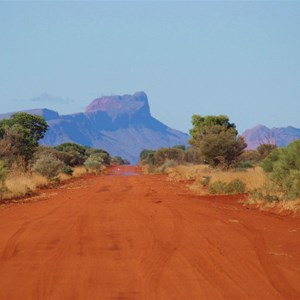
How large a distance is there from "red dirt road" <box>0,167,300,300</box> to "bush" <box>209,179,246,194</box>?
8716 mm

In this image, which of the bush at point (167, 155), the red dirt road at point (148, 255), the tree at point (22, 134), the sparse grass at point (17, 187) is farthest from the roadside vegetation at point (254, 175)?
the bush at point (167, 155)

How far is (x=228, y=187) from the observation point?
25016mm

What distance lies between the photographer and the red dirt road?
7.05m

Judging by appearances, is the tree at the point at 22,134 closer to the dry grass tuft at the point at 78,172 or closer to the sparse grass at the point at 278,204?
the dry grass tuft at the point at 78,172

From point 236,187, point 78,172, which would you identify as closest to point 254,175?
point 236,187

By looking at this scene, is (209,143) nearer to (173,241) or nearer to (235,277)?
(173,241)

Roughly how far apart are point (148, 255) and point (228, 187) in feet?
52.8

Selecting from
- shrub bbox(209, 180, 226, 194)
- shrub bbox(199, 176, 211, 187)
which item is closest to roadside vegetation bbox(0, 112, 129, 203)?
shrub bbox(209, 180, 226, 194)

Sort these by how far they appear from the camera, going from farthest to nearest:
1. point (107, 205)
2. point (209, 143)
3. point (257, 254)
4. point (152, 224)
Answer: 1. point (209, 143)
2. point (107, 205)
3. point (152, 224)
4. point (257, 254)

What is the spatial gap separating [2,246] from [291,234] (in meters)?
5.95

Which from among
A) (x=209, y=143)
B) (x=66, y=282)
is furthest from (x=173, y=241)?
(x=209, y=143)

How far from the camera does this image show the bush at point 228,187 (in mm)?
24703

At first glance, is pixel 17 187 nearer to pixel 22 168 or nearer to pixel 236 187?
pixel 22 168

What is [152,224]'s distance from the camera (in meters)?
13.5
